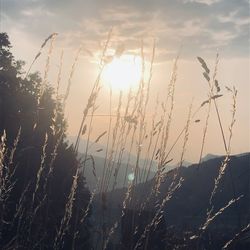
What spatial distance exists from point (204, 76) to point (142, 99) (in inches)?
28.4

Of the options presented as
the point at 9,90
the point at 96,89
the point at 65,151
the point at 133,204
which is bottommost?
the point at 133,204

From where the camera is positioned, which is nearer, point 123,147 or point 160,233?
point 123,147

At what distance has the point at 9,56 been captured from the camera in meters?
27.3

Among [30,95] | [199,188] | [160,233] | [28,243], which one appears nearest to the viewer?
[28,243]

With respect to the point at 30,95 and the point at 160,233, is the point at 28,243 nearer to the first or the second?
the point at 160,233

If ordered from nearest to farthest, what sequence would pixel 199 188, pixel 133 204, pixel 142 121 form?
1. pixel 133 204
2. pixel 142 121
3. pixel 199 188

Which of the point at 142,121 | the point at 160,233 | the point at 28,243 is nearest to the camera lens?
the point at 28,243

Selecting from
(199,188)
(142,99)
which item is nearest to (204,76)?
(142,99)

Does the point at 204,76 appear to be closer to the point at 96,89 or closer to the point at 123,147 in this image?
the point at 96,89

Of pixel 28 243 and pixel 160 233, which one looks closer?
pixel 28 243

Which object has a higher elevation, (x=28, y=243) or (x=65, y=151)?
(x=65, y=151)

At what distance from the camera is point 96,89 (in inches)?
131

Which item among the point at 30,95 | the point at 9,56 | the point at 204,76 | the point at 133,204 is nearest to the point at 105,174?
the point at 133,204

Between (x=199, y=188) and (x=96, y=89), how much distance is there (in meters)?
67.3
